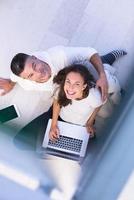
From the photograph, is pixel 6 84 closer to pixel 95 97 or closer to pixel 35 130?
pixel 35 130

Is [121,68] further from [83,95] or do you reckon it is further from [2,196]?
[2,196]

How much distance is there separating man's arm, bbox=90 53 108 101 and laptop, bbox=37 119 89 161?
0.64ft

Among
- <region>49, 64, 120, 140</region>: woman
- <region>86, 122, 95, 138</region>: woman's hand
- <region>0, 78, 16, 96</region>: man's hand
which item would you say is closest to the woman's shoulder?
<region>49, 64, 120, 140</region>: woman

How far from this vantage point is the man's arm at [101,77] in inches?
61.2

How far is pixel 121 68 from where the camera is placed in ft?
5.96

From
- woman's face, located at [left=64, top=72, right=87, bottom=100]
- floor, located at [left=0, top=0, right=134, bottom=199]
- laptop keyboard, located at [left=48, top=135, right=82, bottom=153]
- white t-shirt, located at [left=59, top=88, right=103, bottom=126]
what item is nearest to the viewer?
woman's face, located at [left=64, top=72, right=87, bottom=100]

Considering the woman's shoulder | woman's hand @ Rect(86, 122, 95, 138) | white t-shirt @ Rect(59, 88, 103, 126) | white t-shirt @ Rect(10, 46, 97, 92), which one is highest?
white t-shirt @ Rect(10, 46, 97, 92)

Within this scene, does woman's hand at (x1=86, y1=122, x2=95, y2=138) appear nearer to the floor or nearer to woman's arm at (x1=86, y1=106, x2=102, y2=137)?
woman's arm at (x1=86, y1=106, x2=102, y2=137)

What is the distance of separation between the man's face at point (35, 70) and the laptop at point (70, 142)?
245 mm

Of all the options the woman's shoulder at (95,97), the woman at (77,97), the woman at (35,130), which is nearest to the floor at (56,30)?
the woman at (35,130)

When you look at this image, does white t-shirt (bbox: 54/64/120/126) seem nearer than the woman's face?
No

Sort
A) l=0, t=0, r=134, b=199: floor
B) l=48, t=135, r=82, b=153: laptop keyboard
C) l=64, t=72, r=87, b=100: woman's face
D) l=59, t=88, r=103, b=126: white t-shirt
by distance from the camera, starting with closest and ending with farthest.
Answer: l=64, t=72, r=87, b=100: woman's face → l=59, t=88, r=103, b=126: white t-shirt → l=48, t=135, r=82, b=153: laptop keyboard → l=0, t=0, r=134, b=199: floor

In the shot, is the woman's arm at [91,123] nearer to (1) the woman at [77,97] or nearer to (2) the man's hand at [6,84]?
(1) the woman at [77,97]

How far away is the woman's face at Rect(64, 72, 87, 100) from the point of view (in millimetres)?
1479
